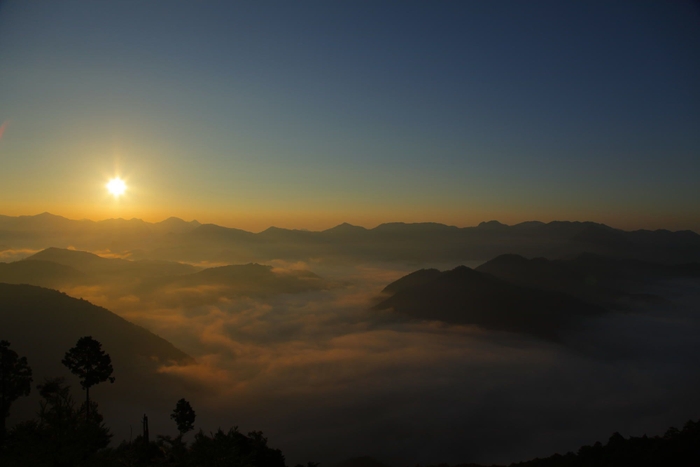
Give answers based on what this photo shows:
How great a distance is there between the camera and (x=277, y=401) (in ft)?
581

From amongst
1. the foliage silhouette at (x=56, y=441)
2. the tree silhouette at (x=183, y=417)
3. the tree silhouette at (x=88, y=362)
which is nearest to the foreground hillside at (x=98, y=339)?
the tree silhouette at (x=88, y=362)

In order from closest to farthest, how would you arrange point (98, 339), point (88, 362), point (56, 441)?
point (56, 441) < point (88, 362) < point (98, 339)

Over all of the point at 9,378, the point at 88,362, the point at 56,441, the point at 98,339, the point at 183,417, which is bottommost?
the point at 98,339

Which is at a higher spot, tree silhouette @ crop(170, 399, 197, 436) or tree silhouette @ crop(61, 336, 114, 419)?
tree silhouette @ crop(61, 336, 114, 419)

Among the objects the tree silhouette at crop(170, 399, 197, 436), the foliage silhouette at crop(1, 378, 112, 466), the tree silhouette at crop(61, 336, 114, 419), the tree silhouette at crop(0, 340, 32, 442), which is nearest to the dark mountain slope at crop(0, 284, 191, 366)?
the tree silhouette at crop(61, 336, 114, 419)

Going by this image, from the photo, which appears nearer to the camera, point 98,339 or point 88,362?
point 88,362

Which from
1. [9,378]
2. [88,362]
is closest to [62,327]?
[88,362]

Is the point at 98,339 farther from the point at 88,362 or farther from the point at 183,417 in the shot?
the point at 183,417

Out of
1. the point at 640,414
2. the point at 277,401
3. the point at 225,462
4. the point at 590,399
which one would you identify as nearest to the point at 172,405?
the point at 277,401

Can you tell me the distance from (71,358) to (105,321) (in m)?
150

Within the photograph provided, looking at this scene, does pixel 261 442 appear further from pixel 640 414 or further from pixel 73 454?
pixel 640 414

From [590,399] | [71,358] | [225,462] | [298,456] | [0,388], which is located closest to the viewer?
[225,462]

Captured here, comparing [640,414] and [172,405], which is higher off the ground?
[172,405]

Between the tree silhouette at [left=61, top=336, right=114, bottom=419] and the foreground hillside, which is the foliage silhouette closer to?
the tree silhouette at [left=61, top=336, right=114, bottom=419]
